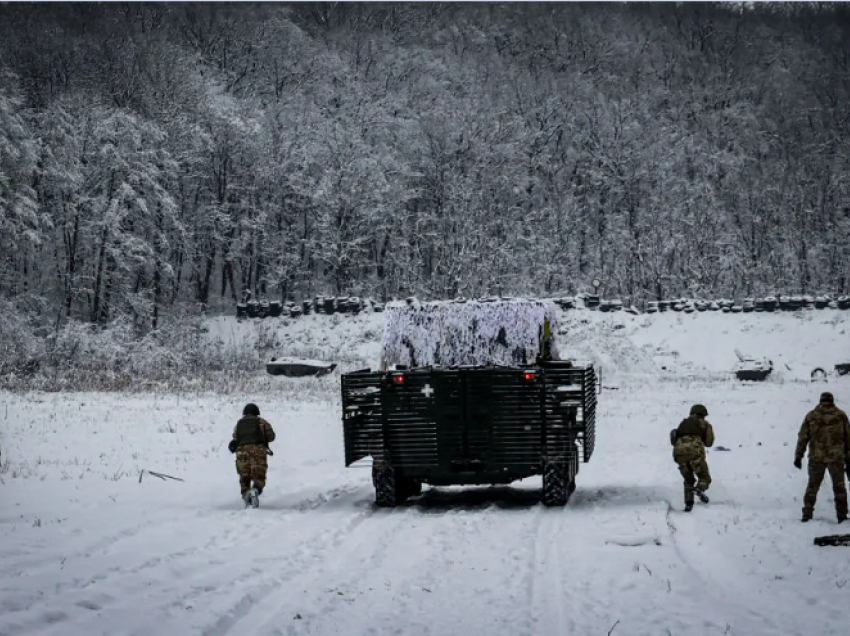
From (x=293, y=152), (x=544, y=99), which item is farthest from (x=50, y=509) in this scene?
(x=544, y=99)

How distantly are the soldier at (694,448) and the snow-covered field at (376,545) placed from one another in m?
0.44

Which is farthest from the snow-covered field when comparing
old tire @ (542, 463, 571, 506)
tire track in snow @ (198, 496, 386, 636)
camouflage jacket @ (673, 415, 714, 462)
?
camouflage jacket @ (673, 415, 714, 462)

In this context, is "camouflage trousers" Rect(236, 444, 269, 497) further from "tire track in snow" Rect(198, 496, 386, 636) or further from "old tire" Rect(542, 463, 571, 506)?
"old tire" Rect(542, 463, 571, 506)

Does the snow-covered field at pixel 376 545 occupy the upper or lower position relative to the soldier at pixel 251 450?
lower

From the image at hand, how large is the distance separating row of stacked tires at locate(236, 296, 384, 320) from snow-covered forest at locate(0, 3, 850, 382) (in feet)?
16.7

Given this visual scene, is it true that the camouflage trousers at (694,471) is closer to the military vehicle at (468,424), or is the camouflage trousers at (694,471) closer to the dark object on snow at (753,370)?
the military vehicle at (468,424)

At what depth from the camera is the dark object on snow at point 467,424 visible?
12703mm

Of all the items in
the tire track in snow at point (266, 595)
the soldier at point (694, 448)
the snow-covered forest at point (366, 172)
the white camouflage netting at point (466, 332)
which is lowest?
the tire track in snow at point (266, 595)

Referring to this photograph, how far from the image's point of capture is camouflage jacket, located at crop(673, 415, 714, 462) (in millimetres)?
12852

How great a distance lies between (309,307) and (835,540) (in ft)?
153

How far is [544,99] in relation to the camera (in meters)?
74.6

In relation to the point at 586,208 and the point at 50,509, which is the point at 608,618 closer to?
the point at 50,509

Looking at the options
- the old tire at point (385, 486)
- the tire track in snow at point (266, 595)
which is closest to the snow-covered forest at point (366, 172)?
the old tire at point (385, 486)

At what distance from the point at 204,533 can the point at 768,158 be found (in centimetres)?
7187
